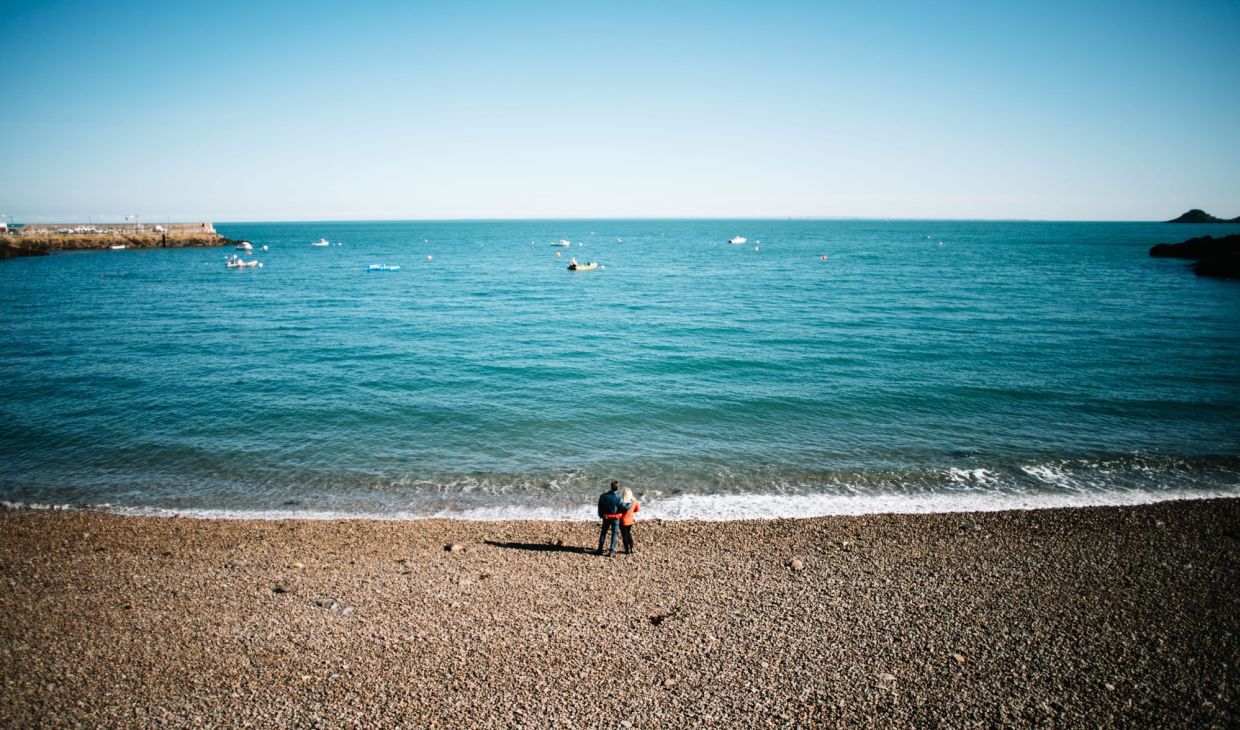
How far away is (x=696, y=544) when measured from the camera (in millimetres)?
14344

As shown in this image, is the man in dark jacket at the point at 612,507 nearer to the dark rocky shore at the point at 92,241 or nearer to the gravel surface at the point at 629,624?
the gravel surface at the point at 629,624

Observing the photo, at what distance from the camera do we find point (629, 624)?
10.8 meters

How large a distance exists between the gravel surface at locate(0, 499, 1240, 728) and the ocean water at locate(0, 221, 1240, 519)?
8.66ft

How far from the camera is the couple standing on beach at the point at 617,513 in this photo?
1326 cm

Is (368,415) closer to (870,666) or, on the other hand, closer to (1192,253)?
(870,666)

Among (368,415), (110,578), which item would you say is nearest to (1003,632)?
(110,578)

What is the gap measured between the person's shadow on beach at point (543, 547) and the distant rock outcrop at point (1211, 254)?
283ft

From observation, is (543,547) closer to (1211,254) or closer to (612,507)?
(612,507)

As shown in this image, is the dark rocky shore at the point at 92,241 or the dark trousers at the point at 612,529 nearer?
the dark trousers at the point at 612,529

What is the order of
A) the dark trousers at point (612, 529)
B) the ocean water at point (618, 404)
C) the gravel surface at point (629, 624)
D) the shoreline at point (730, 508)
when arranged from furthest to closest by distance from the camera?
the ocean water at point (618, 404)
the shoreline at point (730, 508)
the dark trousers at point (612, 529)
the gravel surface at point (629, 624)

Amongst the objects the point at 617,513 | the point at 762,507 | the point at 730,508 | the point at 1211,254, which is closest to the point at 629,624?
the point at 617,513

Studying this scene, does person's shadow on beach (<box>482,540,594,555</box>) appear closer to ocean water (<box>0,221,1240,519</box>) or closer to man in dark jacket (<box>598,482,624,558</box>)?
man in dark jacket (<box>598,482,624,558</box>)

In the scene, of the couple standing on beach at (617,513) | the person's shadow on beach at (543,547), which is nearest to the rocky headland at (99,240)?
the person's shadow on beach at (543,547)

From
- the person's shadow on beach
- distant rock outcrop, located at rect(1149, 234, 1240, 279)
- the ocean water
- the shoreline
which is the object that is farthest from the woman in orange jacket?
distant rock outcrop, located at rect(1149, 234, 1240, 279)
